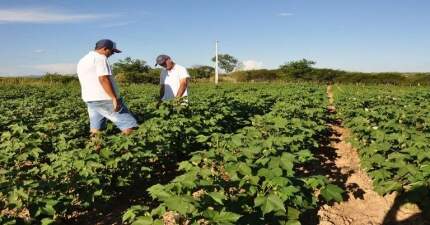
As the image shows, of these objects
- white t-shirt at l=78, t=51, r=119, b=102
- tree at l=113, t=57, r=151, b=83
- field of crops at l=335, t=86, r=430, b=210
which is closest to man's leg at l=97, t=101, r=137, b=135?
white t-shirt at l=78, t=51, r=119, b=102

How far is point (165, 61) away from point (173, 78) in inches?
12.4

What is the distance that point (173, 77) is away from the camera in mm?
7398

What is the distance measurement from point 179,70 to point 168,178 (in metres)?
2.29

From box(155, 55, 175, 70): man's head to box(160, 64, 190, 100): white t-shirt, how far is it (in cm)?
7

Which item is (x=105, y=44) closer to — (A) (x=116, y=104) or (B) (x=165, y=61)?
(A) (x=116, y=104)

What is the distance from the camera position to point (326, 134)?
9.03 metres

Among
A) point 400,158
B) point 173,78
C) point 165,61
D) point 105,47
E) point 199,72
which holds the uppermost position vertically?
point 105,47

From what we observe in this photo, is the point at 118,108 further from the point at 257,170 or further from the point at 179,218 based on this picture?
the point at 179,218

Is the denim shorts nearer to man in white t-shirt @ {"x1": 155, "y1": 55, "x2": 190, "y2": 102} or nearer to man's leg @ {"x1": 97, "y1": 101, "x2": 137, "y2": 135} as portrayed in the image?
man's leg @ {"x1": 97, "y1": 101, "x2": 137, "y2": 135}

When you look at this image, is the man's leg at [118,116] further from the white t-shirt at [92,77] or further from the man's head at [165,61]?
the man's head at [165,61]

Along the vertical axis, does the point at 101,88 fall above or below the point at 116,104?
above

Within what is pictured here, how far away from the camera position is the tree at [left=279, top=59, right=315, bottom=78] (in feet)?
169

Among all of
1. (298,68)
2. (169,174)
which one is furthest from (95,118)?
(298,68)

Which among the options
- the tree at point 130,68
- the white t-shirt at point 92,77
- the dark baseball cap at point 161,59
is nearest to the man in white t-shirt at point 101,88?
the white t-shirt at point 92,77
